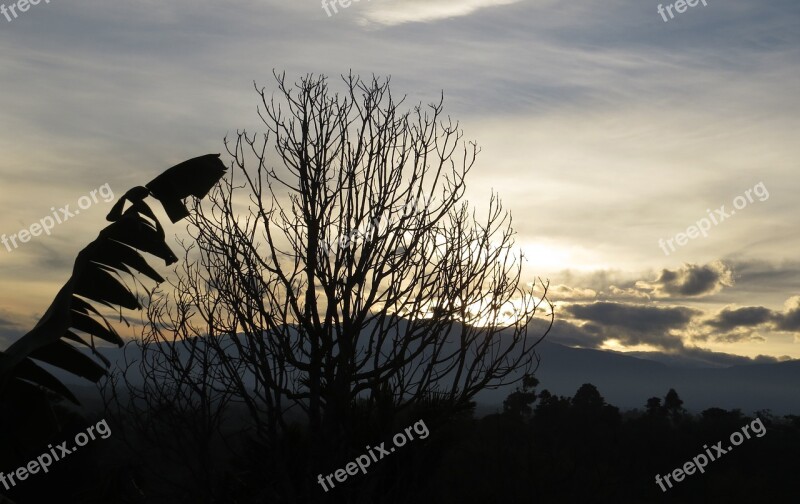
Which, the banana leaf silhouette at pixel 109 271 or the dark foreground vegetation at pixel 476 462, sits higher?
the banana leaf silhouette at pixel 109 271

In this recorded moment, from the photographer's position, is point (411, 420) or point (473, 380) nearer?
point (473, 380)

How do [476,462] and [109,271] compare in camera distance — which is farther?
[476,462]

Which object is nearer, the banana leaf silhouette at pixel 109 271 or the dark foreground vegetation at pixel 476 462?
the banana leaf silhouette at pixel 109 271

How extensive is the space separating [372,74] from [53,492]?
485 centimetres

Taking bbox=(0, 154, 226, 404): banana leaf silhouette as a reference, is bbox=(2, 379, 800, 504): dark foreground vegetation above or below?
below

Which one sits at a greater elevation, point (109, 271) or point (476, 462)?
point (109, 271)

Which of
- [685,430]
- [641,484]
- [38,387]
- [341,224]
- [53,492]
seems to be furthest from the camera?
[685,430]

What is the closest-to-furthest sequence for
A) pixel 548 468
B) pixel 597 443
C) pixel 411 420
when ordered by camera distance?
pixel 411 420 < pixel 548 468 < pixel 597 443

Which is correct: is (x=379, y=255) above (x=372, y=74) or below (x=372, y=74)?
below

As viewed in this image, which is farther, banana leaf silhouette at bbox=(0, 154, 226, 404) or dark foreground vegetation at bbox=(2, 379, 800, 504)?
dark foreground vegetation at bbox=(2, 379, 800, 504)

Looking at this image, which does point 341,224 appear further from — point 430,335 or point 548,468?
point 548,468

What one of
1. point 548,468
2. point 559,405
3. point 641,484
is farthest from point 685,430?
point 548,468

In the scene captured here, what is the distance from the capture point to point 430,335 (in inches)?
296

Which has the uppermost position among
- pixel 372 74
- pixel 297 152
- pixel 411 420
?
pixel 372 74
